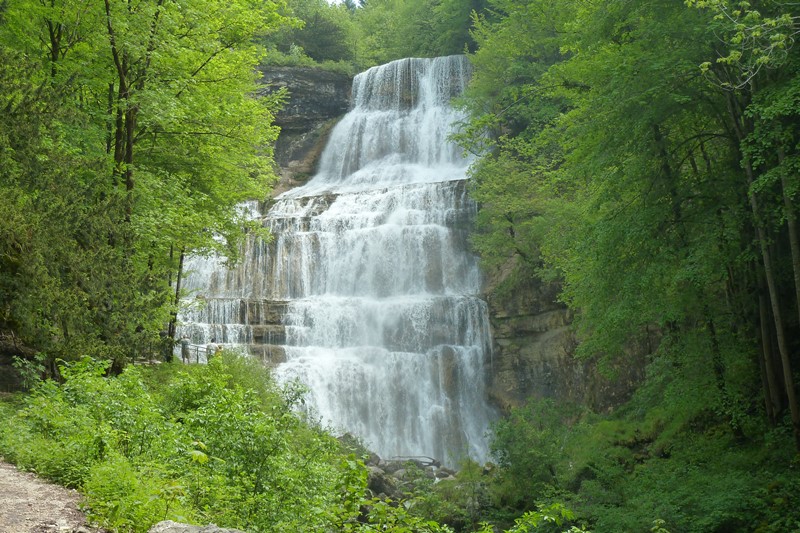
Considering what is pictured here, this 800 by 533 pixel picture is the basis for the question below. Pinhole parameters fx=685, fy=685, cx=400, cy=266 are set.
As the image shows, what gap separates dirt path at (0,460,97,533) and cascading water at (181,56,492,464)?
13019 mm

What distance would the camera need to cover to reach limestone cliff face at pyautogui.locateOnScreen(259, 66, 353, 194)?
38.1 m

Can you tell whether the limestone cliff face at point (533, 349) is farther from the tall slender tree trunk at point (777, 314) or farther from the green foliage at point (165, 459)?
the green foliage at point (165, 459)

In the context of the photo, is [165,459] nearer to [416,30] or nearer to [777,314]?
[777,314]

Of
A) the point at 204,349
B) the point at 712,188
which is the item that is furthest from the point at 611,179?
the point at 204,349

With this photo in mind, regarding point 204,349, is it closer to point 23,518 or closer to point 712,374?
point 712,374

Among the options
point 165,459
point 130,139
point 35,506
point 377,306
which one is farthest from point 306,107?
point 35,506

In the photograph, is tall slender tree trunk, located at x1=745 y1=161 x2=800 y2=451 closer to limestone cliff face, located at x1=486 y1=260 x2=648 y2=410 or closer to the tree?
the tree

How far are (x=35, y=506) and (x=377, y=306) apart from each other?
767 inches

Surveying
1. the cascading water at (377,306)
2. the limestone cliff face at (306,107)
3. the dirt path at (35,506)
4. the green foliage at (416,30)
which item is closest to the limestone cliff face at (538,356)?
the cascading water at (377,306)

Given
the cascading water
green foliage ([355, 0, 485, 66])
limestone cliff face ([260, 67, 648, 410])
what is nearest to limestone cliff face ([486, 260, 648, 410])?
limestone cliff face ([260, 67, 648, 410])

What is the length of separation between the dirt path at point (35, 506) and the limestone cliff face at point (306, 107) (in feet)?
109

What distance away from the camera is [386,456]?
819 inches

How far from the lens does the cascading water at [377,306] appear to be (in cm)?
2158

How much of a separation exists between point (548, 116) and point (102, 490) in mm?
23592
